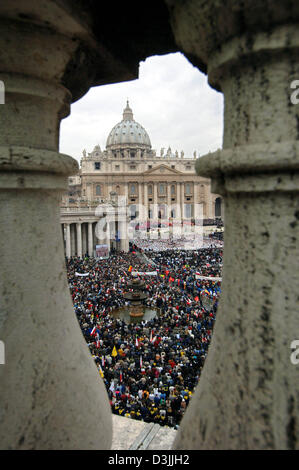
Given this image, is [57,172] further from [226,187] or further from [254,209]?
[254,209]

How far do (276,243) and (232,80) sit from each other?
717 mm

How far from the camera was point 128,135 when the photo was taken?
A: 9181cm

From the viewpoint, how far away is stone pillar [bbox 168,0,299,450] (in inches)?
49.7

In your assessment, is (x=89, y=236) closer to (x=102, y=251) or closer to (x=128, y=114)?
(x=102, y=251)

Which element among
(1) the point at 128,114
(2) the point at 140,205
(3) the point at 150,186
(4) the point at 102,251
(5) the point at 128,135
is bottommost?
(4) the point at 102,251

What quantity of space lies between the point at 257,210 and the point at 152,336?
10.7m

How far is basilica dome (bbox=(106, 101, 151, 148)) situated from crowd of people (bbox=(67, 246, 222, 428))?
243ft

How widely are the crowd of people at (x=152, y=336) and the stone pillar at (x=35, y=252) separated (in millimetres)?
5870

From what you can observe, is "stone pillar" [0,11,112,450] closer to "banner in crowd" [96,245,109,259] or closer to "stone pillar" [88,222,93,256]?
"banner in crowd" [96,245,109,259]

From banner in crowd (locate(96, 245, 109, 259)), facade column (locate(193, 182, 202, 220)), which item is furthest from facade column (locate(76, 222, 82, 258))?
facade column (locate(193, 182, 202, 220))

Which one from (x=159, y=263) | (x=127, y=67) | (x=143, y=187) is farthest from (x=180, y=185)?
(x=127, y=67)

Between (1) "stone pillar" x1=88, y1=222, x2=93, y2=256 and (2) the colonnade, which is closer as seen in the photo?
(2) the colonnade

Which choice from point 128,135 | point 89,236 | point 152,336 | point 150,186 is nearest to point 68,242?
point 89,236
